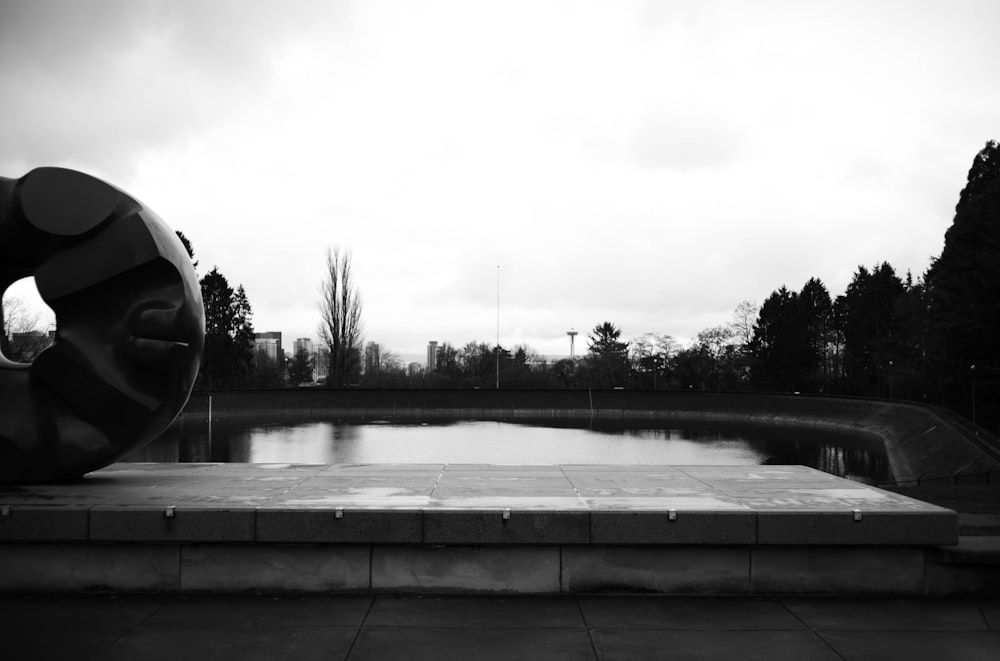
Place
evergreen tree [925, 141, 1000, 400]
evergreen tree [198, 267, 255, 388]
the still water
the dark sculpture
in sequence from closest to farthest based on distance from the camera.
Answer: the dark sculpture → the still water → evergreen tree [925, 141, 1000, 400] → evergreen tree [198, 267, 255, 388]

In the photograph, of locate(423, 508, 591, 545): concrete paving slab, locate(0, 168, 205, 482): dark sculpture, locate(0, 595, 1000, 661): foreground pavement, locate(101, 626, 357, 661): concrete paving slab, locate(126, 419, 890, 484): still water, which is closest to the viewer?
locate(101, 626, 357, 661): concrete paving slab

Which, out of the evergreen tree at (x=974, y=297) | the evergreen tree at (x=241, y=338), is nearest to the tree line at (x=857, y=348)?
the evergreen tree at (x=974, y=297)

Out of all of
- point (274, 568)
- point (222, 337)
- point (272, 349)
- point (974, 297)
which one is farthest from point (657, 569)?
point (272, 349)

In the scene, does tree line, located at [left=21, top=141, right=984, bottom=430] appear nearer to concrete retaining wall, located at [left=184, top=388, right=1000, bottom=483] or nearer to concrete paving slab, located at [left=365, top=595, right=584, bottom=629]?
concrete retaining wall, located at [left=184, top=388, right=1000, bottom=483]

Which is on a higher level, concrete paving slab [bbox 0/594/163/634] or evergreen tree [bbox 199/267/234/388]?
evergreen tree [bbox 199/267/234/388]

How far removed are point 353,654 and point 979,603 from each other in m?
5.58

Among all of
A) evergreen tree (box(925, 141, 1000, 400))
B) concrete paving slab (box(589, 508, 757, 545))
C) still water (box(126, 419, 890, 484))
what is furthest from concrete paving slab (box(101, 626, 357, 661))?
evergreen tree (box(925, 141, 1000, 400))

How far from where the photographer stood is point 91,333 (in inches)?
351

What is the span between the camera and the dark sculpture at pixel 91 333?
875cm

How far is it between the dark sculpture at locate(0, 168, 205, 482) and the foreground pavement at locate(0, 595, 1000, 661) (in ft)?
7.09

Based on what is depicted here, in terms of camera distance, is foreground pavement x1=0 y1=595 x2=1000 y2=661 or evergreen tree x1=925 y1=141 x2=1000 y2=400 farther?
evergreen tree x1=925 y1=141 x2=1000 y2=400

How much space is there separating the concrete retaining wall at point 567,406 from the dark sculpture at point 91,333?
4297 centimetres

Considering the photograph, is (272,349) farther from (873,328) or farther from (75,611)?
(75,611)

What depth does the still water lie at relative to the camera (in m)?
29.8
